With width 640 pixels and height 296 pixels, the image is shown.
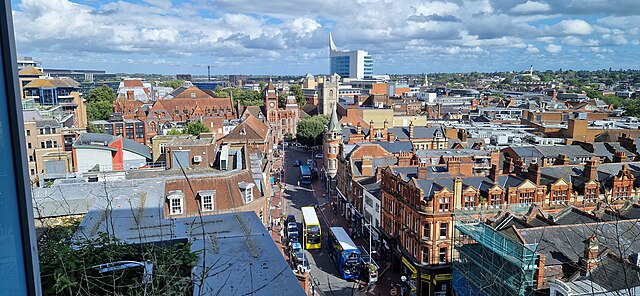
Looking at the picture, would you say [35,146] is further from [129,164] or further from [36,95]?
[36,95]

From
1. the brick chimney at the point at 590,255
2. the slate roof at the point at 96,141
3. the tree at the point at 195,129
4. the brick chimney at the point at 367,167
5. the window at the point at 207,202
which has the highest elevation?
the slate roof at the point at 96,141

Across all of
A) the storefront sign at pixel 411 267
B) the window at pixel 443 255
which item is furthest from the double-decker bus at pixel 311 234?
the window at pixel 443 255

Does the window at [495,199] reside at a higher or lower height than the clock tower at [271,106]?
lower

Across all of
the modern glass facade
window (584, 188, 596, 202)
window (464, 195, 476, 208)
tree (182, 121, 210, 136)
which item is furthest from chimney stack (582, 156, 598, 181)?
tree (182, 121, 210, 136)

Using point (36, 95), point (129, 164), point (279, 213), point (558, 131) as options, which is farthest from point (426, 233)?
point (36, 95)

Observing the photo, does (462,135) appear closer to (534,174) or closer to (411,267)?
(534,174)

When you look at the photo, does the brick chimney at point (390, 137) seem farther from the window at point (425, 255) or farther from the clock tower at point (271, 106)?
the clock tower at point (271, 106)

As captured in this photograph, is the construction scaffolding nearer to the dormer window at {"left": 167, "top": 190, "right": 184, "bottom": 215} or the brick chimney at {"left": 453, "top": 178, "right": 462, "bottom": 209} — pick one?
the brick chimney at {"left": 453, "top": 178, "right": 462, "bottom": 209}
